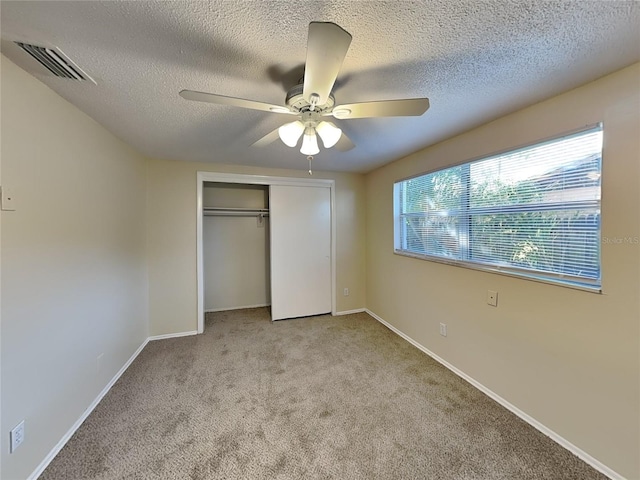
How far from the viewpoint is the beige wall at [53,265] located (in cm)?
125

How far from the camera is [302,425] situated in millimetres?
1710

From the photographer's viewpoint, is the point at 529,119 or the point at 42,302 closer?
the point at 42,302

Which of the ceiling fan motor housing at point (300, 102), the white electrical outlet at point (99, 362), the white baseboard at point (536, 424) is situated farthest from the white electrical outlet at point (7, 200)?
the white baseboard at point (536, 424)

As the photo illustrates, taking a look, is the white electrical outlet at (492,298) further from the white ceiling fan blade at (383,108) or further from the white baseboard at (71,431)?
the white baseboard at (71,431)

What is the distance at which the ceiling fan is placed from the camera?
0.86 metres

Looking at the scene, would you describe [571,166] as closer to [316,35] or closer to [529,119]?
[529,119]

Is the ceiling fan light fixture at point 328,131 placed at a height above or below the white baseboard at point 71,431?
above

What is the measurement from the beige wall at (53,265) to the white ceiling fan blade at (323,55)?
1519 millimetres

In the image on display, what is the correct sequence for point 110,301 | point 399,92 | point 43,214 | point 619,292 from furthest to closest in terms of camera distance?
point 110,301
point 399,92
point 43,214
point 619,292

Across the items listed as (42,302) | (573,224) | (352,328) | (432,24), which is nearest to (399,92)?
(432,24)

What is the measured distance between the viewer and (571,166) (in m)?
1.54

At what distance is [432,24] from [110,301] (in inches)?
116

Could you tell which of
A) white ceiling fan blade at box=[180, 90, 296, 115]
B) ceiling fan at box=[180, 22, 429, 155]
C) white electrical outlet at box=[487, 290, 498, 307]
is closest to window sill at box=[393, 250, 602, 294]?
white electrical outlet at box=[487, 290, 498, 307]

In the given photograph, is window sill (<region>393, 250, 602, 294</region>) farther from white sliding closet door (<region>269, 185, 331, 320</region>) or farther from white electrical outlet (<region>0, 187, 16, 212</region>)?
white electrical outlet (<region>0, 187, 16, 212</region>)
